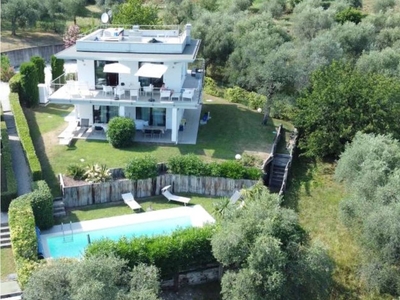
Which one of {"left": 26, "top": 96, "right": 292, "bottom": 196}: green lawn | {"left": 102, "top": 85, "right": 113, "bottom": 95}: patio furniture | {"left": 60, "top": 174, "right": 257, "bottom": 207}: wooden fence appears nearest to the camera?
{"left": 60, "top": 174, "right": 257, "bottom": 207}: wooden fence

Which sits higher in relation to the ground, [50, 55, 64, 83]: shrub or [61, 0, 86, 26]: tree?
[61, 0, 86, 26]: tree

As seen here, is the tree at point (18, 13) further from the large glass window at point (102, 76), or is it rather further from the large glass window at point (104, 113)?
the large glass window at point (104, 113)

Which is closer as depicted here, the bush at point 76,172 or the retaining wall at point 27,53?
the bush at point 76,172

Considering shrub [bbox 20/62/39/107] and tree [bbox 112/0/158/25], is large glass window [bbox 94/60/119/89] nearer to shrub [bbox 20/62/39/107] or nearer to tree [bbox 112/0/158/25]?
shrub [bbox 20/62/39/107]

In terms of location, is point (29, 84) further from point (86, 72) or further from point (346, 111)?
point (346, 111)

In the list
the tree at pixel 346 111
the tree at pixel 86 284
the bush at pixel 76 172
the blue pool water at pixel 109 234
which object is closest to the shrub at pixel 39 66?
the bush at pixel 76 172

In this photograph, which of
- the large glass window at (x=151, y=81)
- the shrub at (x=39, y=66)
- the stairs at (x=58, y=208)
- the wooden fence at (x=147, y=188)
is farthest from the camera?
the shrub at (x=39, y=66)

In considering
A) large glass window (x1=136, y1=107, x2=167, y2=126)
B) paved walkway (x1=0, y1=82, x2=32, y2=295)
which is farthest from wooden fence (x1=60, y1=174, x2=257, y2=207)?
large glass window (x1=136, y1=107, x2=167, y2=126)
